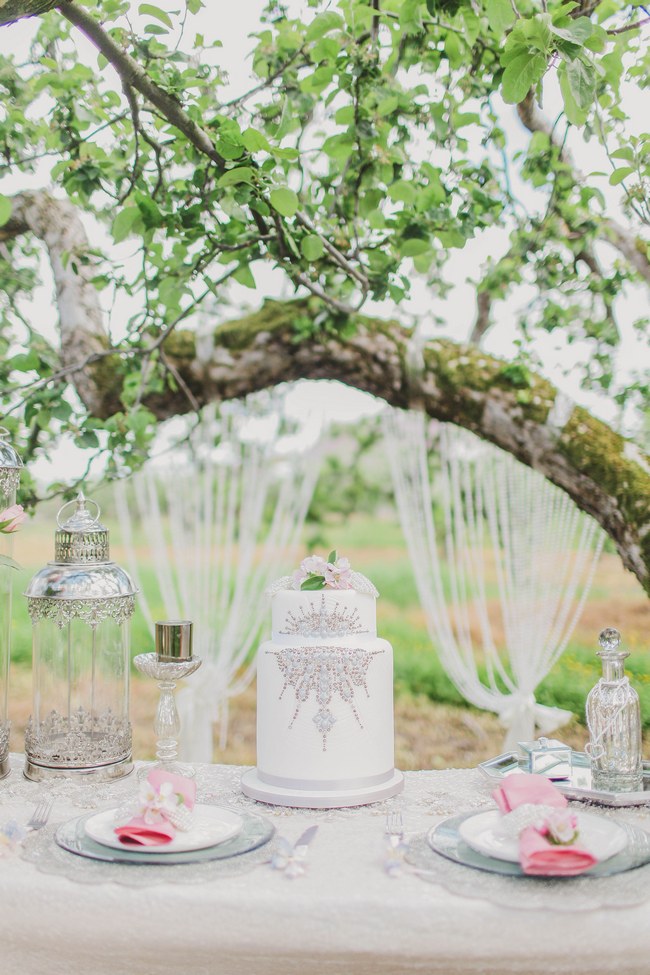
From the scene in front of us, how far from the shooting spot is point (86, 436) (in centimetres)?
190

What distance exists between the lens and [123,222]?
154cm

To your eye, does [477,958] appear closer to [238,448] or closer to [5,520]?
[5,520]

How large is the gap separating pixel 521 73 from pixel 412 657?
155 inches

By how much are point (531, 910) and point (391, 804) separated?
363 millimetres

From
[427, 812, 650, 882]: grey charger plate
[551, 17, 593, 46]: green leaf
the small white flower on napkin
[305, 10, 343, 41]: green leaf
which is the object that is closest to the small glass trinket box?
[427, 812, 650, 882]: grey charger plate

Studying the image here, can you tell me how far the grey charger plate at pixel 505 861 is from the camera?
3.01 ft

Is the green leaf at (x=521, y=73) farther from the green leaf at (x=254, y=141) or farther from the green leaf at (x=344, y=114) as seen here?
the green leaf at (x=344, y=114)

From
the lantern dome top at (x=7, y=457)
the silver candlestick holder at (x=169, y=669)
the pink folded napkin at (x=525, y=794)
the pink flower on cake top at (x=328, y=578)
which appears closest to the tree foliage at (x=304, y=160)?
the lantern dome top at (x=7, y=457)

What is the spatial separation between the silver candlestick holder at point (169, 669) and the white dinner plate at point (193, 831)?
126mm

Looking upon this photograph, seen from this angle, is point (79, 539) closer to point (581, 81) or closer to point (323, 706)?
point (323, 706)

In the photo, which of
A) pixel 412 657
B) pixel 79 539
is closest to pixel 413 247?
pixel 79 539

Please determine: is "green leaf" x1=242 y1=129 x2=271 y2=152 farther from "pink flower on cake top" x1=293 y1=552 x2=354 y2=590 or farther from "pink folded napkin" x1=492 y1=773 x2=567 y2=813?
"pink folded napkin" x1=492 y1=773 x2=567 y2=813

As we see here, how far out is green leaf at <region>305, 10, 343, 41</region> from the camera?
142cm

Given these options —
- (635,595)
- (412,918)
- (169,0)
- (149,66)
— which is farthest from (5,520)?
(635,595)
